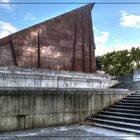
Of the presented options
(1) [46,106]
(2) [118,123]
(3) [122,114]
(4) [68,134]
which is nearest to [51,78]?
(1) [46,106]

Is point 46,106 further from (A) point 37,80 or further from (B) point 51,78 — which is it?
(B) point 51,78

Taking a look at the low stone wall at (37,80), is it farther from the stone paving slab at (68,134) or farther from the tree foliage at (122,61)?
the tree foliage at (122,61)

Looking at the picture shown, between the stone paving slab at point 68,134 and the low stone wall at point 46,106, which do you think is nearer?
the stone paving slab at point 68,134

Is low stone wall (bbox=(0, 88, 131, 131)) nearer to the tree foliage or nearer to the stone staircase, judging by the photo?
the stone staircase

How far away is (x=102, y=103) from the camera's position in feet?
38.1

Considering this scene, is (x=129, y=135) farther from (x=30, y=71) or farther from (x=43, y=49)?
(x=43, y=49)

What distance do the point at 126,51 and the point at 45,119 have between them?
33.7 m

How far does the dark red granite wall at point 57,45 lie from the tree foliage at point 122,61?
814 inches

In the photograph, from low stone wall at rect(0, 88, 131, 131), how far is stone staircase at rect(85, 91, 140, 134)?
0.40m

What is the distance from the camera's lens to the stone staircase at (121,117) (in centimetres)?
917

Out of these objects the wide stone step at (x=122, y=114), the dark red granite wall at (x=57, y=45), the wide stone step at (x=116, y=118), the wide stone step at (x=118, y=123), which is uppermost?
the dark red granite wall at (x=57, y=45)

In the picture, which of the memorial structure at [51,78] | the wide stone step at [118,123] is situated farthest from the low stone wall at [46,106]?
the wide stone step at [118,123]

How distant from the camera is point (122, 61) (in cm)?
4191

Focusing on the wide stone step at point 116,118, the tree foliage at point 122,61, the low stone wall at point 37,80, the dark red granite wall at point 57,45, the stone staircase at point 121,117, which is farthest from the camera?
the tree foliage at point 122,61
